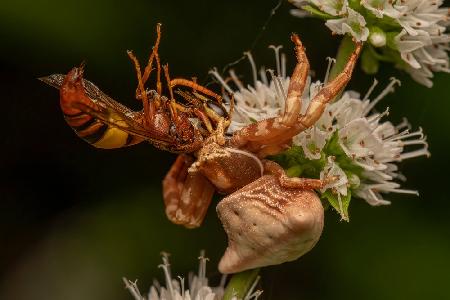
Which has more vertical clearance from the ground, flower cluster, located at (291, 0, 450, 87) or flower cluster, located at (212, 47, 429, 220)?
flower cluster, located at (291, 0, 450, 87)

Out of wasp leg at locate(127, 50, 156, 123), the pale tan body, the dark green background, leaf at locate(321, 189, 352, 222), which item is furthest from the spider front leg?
→ the dark green background

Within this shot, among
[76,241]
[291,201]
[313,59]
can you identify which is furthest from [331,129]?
[76,241]

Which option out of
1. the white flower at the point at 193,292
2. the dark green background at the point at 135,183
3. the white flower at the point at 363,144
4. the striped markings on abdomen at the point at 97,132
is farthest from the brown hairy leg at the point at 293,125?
the dark green background at the point at 135,183

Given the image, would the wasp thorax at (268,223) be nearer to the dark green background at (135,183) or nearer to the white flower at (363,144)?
the white flower at (363,144)

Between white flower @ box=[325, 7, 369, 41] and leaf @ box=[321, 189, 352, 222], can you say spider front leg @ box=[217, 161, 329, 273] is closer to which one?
leaf @ box=[321, 189, 352, 222]

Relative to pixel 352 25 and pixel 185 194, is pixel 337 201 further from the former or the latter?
pixel 352 25

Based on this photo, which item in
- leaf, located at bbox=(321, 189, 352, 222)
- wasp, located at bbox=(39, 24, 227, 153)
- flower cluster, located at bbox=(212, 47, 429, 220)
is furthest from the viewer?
flower cluster, located at bbox=(212, 47, 429, 220)

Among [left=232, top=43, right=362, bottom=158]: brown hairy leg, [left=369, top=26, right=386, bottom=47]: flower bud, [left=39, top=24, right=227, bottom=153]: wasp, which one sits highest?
[left=39, top=24, right=227, bottom=153]: wasp
